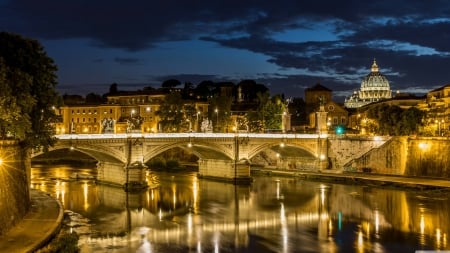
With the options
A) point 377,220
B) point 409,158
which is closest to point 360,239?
point 377,220

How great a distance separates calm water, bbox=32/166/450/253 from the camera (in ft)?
104

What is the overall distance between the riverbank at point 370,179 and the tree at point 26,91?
30.4m

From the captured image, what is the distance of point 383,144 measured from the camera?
61812mm

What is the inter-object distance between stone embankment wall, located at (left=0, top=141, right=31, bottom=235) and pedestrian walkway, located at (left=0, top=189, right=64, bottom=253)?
1.31ft

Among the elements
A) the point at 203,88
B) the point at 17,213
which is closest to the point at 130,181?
the point at 17,213

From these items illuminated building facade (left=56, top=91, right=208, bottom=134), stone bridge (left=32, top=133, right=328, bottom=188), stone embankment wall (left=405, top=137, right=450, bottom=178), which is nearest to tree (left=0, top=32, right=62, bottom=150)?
stone bridge (left=32, top=133, right=328, bottom=188)

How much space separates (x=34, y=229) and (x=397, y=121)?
52.8 meters

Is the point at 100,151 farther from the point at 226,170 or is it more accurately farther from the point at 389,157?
the point at 389,157

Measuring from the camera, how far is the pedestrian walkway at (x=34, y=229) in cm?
2469

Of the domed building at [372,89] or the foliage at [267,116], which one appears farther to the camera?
the domed building at [372,89]

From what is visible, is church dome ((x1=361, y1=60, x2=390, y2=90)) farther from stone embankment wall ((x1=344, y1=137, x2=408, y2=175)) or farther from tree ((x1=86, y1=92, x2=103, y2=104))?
stone embankment wall ((x1=344, y1=137, x2=408, y2=175))

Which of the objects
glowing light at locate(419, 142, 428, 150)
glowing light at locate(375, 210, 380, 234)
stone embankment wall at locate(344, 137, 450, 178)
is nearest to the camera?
glowing light at locate(375, 210, 380, 234)

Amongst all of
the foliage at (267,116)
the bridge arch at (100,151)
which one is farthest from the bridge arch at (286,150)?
the bridge arch at (100,151)

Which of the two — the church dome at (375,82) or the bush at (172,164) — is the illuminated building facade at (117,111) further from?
the church dome at (375,82)
